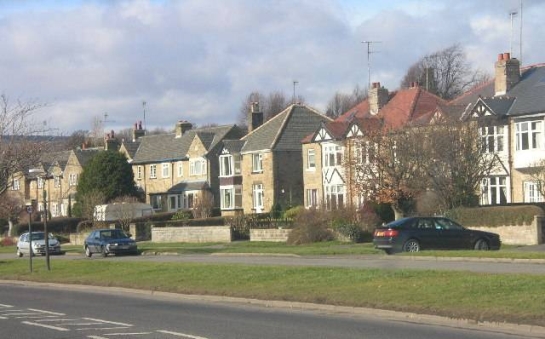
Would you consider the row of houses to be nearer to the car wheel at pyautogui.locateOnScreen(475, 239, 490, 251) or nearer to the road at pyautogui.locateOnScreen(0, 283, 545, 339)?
the car wheel at pyautogui.locateOnScreen(475, 239, 490, 251)

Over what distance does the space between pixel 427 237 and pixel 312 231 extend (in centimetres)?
1308

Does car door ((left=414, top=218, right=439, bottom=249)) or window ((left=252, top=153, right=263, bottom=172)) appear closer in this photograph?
car door ((left=414, top=218, right=439, bottom=249))

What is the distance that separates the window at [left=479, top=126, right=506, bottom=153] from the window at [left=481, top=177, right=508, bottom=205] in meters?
1.87

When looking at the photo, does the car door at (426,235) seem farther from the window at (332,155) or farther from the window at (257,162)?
the window at (257,162)

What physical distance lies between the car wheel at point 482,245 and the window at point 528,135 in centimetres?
1434

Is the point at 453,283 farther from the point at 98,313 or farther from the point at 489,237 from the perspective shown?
the point at 489,237

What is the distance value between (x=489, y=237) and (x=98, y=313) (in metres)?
18.2

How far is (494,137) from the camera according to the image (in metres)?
46.6

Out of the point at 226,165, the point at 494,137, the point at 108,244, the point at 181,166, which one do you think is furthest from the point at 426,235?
the point at 181,166

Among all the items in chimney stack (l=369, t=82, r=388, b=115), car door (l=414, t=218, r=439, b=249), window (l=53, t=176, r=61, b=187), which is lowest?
car door (l=414, t=218, r=439, b=249)

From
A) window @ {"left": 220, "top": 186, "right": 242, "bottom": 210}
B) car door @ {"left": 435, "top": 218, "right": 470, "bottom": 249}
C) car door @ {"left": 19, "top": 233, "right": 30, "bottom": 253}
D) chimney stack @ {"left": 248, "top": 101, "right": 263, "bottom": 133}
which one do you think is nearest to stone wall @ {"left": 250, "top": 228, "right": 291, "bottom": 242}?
car door @ {"left": 19, "top": 233, "right": 30, "bottom": 253}

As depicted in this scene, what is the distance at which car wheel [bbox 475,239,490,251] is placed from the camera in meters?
32.6

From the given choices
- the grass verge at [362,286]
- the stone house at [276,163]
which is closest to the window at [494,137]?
the grass verge at [362,286]

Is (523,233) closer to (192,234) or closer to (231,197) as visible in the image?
(192,234)
